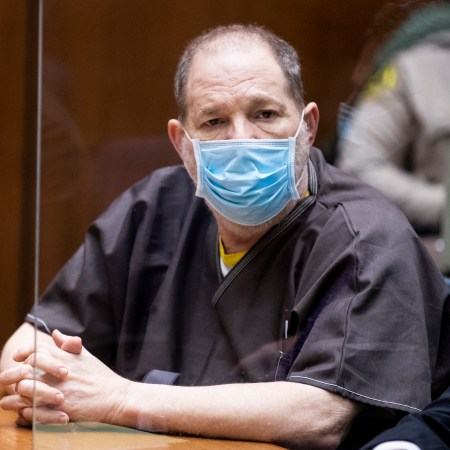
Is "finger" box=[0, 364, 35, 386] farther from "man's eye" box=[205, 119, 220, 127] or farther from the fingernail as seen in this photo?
"man's eye" box=[205, 119, 220, 127]

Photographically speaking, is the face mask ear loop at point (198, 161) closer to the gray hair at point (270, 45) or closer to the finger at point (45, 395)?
the gray hair at point (270, 45)

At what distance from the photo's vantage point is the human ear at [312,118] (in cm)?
202

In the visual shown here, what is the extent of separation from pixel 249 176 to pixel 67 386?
1.65 ft

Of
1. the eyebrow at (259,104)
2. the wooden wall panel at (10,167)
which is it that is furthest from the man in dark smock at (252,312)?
the wooden wall panel at (10,167)

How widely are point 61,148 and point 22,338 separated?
0.45m

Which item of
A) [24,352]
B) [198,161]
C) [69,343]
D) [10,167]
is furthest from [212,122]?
[10,167]

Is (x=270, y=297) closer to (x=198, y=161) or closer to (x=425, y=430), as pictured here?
(x=198, y=161)

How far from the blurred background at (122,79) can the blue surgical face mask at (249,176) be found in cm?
12

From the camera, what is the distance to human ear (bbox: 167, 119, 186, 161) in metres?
2.07

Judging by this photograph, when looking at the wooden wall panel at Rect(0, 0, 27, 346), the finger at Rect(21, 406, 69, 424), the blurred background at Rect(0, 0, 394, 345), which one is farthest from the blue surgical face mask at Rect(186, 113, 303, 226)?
the wooden wall panel at Rect(0, 0, 27, 346)

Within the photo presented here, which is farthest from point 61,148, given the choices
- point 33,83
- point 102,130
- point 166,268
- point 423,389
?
point 33,83

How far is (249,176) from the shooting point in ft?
6.37

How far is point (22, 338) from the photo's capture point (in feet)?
7.43

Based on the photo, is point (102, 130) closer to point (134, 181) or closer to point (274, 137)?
point (134, 181)
